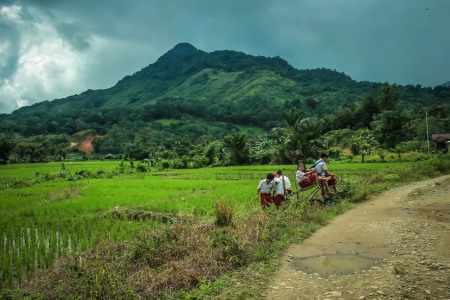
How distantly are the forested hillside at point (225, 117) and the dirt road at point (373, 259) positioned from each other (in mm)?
20958

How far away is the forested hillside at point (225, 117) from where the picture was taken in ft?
109

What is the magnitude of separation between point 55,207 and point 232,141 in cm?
2287

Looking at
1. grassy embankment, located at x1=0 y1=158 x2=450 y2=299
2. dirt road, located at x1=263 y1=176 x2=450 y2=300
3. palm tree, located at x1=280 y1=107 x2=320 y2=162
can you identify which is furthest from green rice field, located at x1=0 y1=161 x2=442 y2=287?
palm tree, located at x1=280 y1=107 x2=320 y2=162

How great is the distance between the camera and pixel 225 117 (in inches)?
3639

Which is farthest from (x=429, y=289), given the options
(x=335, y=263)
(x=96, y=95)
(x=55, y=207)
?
(x=96, y=95)

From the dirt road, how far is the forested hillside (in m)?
21.0

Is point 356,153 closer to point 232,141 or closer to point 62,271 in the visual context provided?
point 232,141

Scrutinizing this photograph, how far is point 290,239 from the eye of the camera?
18.0ft

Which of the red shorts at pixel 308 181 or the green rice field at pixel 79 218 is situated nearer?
the green rice field at pixel 79 218

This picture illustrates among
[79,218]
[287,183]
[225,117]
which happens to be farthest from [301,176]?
[225,117]

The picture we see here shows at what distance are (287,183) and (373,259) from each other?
366 cm

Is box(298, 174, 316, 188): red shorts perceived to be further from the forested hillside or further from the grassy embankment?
the forested hillside

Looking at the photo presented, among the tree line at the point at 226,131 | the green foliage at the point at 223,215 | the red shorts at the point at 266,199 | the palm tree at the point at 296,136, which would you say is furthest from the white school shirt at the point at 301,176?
the palm tree at the point at 296,136

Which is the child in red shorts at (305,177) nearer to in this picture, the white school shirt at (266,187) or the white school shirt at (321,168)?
the white school shirt at (321,168)
